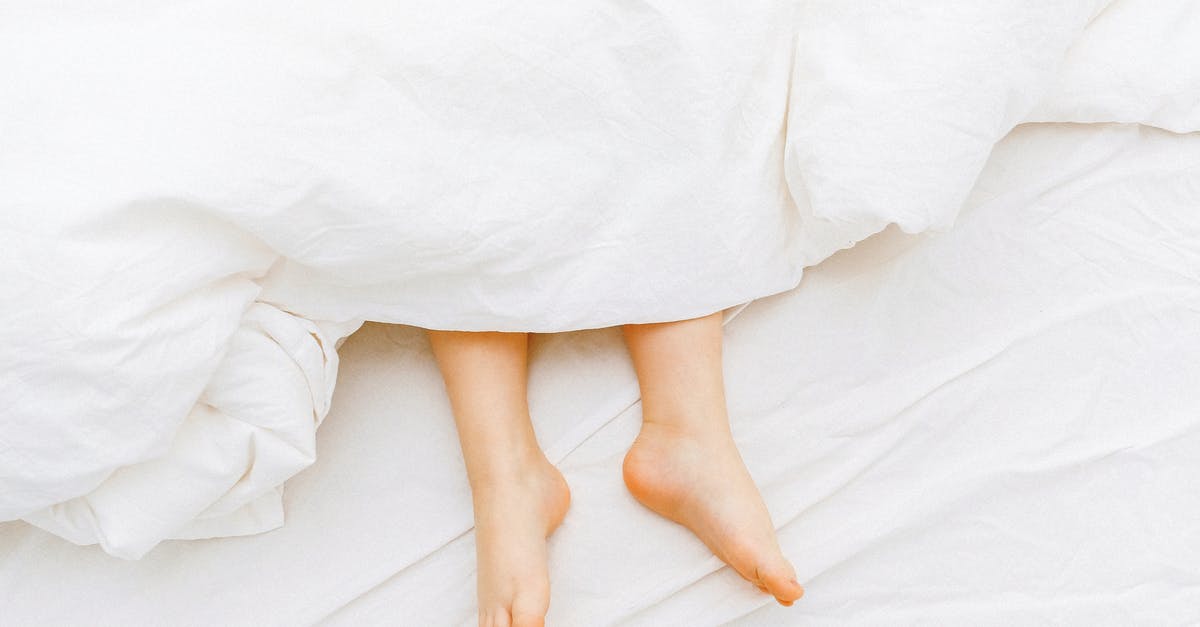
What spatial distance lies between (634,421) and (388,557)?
22 centimetres

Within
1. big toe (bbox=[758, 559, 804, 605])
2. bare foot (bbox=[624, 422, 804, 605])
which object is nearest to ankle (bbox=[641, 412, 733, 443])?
bare foot (bbox=[624, 422, 804, 605])

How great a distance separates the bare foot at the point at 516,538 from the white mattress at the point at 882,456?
0.10 ft

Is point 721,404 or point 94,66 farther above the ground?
point 94,66

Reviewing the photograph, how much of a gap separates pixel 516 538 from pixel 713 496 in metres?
0.15

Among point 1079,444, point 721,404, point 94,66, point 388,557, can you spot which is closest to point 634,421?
point 721,404

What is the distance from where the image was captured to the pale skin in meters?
0.69

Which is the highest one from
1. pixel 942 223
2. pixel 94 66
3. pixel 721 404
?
pixel 94 66

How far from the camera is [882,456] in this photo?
0.75m

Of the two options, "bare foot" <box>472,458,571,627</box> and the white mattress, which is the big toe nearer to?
the white mattress

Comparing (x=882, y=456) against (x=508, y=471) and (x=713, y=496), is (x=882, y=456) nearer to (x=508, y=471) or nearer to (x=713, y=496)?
(x=713, y=496)

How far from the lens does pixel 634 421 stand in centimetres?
78

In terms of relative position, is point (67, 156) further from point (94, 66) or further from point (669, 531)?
point (669, 531)

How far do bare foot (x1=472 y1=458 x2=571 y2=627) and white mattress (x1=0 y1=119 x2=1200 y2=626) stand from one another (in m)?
0.03

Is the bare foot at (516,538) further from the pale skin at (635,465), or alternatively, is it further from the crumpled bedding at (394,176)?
the crumpled bedding at (394,176)
